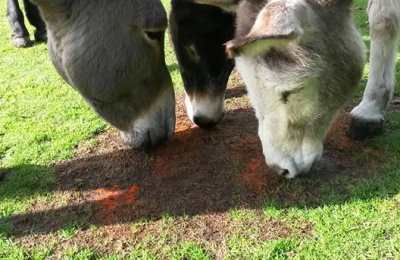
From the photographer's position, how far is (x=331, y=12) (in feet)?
8.93

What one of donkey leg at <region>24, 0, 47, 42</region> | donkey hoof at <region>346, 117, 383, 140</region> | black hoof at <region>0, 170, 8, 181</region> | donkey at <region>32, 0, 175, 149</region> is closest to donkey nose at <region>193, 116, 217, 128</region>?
donkey at <region>32, 0, 175, 149</region>

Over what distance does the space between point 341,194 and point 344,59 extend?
100 centimetres

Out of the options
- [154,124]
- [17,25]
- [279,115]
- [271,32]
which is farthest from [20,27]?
[271,32]

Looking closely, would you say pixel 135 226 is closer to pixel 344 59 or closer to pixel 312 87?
pixel 312 87

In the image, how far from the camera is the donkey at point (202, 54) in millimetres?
3703

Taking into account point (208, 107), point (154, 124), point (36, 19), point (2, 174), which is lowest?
point (36, 19)

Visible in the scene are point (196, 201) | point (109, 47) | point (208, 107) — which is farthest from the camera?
point (208, 107)

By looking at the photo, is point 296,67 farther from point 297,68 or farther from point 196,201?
point 196,201

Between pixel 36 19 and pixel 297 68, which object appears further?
pixel 36 19

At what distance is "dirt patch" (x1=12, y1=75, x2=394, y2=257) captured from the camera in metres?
3.11

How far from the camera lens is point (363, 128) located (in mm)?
3756

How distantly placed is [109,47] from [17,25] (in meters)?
5.14

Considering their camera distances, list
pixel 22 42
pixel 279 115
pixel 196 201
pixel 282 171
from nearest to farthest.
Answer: pixel 279 115 < pixel 282 171 < pixel 196 201 < pixel 22 42

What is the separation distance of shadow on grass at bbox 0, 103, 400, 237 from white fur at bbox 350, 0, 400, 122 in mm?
297
